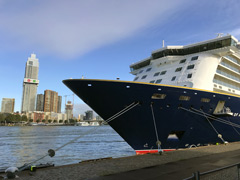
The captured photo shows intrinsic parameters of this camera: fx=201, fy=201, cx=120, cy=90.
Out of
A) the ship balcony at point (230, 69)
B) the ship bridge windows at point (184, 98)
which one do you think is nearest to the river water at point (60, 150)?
the ship bridge windows at point (184, 98)

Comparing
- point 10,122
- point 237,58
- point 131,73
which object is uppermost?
point 237,58

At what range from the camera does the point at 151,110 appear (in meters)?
12.1

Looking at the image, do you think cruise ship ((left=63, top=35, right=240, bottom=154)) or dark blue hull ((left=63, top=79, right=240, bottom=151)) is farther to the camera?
cruise ship ((left=63, top=35, right=240, bottom=154))

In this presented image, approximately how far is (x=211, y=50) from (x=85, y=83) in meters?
10.9

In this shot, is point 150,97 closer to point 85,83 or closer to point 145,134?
point 145,134

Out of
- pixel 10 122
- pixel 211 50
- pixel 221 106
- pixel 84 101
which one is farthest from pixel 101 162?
pixel 10 122

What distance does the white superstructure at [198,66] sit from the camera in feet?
50.3

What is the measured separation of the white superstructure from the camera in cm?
1532

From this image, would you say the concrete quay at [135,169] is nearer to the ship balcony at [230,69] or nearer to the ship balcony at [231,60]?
the ship balcony at [230,69]

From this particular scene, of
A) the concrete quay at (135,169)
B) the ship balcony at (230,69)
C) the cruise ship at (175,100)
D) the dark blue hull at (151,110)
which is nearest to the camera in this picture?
the concrete quay at (135,169)

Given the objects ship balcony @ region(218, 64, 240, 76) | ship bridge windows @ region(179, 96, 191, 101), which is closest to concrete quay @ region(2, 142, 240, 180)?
ship bridge windows @ region(179, 96, 191, 101)

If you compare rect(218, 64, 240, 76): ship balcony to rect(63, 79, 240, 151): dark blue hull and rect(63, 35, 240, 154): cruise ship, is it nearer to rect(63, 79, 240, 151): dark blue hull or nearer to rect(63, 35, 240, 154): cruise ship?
rect(63, 35, 240, 154): cruise ship

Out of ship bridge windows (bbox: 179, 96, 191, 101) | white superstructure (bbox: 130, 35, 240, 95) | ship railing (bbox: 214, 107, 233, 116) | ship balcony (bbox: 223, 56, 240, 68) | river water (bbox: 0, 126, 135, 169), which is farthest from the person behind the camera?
river water (bbox: 0, 126, 135, 169)

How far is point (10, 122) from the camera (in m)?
150
